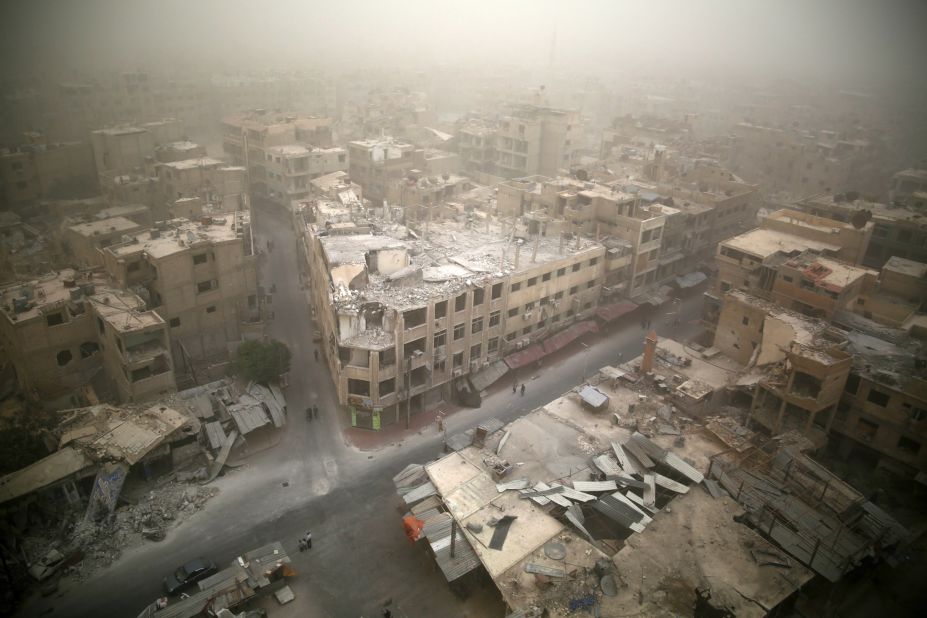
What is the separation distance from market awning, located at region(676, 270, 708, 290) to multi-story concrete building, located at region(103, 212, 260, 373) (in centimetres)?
3955

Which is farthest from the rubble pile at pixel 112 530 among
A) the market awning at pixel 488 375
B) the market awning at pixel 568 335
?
the market awning at pixel 568 335

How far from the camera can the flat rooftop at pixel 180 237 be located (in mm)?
40000

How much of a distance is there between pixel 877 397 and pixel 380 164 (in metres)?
57.1

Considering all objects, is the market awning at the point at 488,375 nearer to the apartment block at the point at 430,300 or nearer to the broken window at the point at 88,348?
the apartment block at the point at 430,300

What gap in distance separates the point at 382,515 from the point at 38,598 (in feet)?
52.3

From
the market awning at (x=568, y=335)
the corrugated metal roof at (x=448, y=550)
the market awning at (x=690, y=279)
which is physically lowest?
the corrugated metal roof at (x=448, y=550)

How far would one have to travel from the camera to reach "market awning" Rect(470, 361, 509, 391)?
40.7m

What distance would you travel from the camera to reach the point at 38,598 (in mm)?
25531

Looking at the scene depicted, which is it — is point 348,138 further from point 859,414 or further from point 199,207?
point 859,414

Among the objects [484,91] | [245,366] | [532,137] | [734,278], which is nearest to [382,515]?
[245,366]

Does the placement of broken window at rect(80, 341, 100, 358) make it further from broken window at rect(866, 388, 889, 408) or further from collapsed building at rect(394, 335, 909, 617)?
broken window at rect(866, 388, 889, 408)

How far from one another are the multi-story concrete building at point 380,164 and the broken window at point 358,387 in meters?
39.0

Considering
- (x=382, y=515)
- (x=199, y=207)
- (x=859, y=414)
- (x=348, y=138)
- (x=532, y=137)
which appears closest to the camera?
(x=382, y=515)

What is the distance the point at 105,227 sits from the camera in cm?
4747
